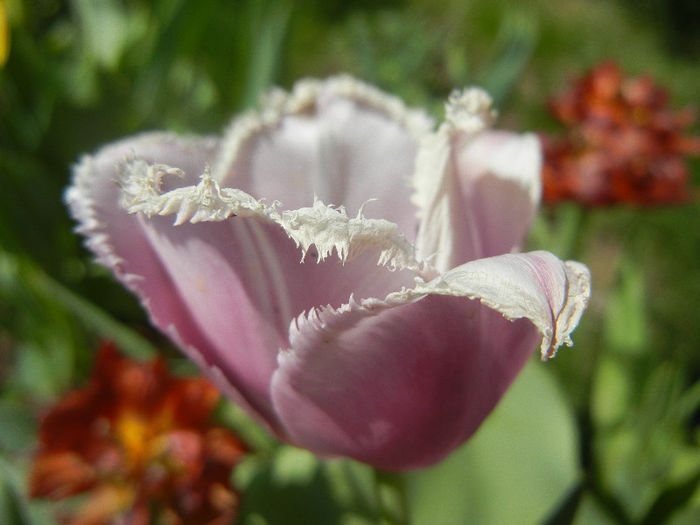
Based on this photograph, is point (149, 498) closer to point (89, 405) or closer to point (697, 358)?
point (89, 405)

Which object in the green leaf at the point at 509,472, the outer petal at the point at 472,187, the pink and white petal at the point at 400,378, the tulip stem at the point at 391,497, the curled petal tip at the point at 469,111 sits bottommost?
the green leaf at the point at 509,472

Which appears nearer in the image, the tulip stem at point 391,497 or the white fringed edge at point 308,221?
the white fringed edge at point 308,221

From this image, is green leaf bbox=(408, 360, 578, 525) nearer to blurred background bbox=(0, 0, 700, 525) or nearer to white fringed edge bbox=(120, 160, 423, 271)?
blurred background bbox=(0, 0, 700, 525)

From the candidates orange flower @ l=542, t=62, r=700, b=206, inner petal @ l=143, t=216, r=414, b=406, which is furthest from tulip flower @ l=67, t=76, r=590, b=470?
orange flower @ l=542, t=62, r=700, b=206

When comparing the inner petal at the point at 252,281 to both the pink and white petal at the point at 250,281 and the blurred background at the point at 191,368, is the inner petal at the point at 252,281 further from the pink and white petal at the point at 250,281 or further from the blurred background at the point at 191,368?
the blurred background at the point at 191,368

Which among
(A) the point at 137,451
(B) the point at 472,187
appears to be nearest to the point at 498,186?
(B) the point at 472,187

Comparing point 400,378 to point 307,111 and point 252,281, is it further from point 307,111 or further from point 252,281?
point 307,111

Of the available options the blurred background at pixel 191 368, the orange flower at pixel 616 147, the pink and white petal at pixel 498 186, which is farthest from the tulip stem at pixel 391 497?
the orange flower at pixel 616 147
